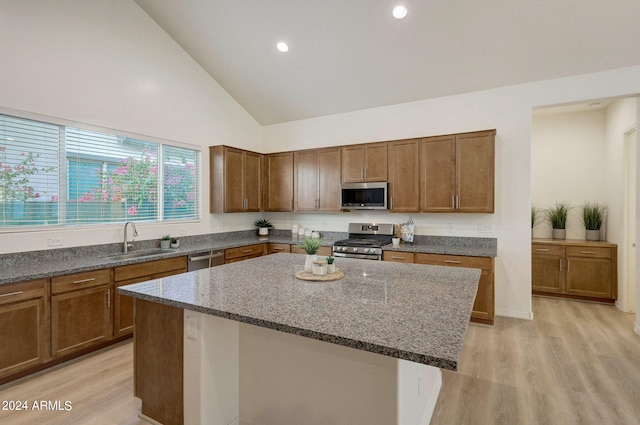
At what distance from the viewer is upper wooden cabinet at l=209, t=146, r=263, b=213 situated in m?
4.74

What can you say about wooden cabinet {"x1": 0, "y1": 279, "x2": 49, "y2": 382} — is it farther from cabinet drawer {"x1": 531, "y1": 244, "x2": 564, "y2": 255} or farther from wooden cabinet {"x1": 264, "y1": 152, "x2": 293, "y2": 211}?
cabinet drawer {"x1": 531, "y1": 244, "x2": 564, "y2": 255}

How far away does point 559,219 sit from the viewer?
16.9 ft

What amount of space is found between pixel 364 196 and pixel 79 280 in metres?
3.41

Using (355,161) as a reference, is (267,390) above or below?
below

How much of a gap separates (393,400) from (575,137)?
5.67 meters

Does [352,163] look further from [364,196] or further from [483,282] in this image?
[483,282]

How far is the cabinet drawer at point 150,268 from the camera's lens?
10.5 ft

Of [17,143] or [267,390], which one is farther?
[17,143]

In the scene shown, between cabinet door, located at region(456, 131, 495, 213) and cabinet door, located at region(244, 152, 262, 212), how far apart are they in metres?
3.08

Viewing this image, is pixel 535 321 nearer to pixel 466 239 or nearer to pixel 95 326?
pixel 466 239

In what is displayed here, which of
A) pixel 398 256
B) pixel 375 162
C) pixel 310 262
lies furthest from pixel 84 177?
pixel 398 256

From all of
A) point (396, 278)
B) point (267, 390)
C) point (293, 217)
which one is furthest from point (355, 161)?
point (267, 390)

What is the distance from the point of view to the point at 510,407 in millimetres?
2244

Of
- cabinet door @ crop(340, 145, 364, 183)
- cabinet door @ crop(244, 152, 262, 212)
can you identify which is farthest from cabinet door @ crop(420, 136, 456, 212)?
cabinet door @ crop(244, 152, 262, 212)
